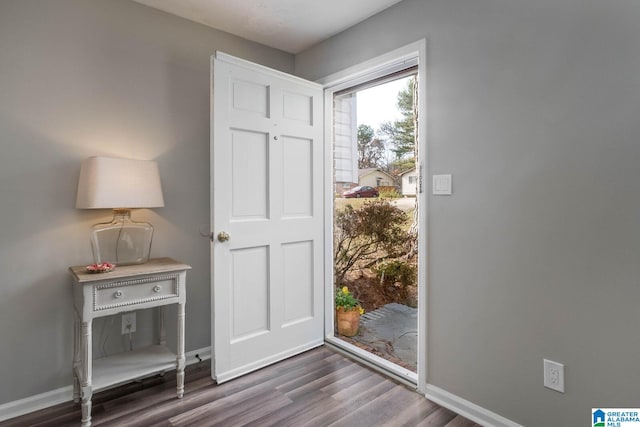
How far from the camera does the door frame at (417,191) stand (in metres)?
2.04

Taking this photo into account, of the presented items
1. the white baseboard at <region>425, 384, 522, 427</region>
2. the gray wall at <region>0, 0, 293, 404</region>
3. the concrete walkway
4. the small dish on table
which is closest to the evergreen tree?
the concrete walkway

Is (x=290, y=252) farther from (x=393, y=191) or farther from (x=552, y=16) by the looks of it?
(x=552, y=16)

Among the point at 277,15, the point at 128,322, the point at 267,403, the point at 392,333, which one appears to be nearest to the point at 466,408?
the point at 392,333

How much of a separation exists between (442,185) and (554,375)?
1042 millimetres

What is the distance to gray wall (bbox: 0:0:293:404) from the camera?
5.99 ft

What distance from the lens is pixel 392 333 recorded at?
2.72m

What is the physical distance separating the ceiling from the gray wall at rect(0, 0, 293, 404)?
159 millimetres

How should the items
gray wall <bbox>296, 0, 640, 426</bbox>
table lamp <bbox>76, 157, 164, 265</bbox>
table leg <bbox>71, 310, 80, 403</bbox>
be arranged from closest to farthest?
gray wall <bbox>296, 0, 640, 426</bbox> < table lamp <bbox>76, 157, 164, 265</bbox> < table leg <bbox>71, 310, 80, 403</bbox>

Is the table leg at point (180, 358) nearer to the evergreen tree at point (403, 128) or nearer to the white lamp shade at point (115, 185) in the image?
the white lamp shade at point (115, 185)

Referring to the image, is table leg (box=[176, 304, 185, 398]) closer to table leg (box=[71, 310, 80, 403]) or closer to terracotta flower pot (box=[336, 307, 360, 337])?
table leg (box=[71, 310, 80, 403])

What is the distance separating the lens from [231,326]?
2.25m

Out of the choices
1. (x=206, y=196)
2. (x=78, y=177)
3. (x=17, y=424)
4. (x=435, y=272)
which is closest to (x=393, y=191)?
(x=435, y=272)

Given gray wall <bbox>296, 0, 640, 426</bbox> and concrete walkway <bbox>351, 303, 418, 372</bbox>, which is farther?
concrete walkway <bbox>351, 303, 418, 372</bbox>

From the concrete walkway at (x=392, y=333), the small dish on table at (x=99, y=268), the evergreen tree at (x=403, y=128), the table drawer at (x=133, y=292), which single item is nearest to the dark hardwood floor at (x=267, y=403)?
the concrete walkway at (x=392, y=333)
